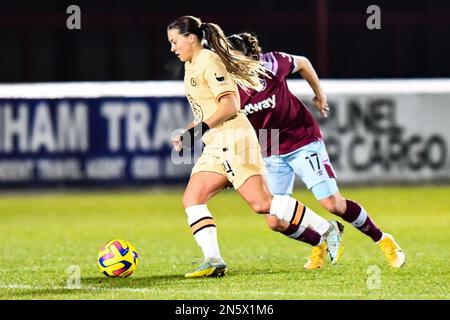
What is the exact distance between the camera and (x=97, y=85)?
60.3 feet

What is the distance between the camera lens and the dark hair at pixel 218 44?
29.4 ft


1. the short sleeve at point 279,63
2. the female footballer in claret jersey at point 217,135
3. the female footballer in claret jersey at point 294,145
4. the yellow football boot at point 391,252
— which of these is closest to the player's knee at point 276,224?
the female footballer in claret jersey at point 217,135

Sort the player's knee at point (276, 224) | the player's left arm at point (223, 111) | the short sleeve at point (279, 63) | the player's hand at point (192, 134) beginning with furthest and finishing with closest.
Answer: the short sleeve at point (279, 63) < the player's knee at point (276, 224) < the player's left arm at point (223, 111) < the player's hand at point (192, 134)

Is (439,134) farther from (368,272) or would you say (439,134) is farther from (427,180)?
(368,272)

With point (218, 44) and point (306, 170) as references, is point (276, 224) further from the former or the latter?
point (218, 44)

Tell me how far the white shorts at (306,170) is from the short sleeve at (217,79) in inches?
45.7

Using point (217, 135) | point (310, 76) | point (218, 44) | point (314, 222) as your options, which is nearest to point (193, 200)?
point (217, 135)

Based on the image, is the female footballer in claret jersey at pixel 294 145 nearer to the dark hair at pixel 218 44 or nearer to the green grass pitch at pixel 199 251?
the green grass pitch at pixel 199 251

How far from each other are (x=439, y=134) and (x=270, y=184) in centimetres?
917

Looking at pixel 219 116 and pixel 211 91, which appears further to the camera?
pixel 211 91

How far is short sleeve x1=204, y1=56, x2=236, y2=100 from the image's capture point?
8.86m

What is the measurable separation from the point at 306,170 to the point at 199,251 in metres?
2.19

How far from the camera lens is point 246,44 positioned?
9.55 metres
